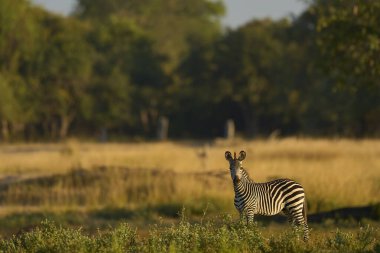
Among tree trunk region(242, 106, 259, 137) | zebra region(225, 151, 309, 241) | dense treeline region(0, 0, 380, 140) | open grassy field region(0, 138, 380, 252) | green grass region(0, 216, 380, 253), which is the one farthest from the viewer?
tree trunk region(242, 106, 259, 137)

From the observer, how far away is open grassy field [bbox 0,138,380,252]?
21.7m

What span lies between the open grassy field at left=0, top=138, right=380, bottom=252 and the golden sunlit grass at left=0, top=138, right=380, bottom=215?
29 millimetres

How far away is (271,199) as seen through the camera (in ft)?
44.7

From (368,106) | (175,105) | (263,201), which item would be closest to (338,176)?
(263,201)

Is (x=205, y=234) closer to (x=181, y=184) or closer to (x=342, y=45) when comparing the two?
(x=342, y=45)

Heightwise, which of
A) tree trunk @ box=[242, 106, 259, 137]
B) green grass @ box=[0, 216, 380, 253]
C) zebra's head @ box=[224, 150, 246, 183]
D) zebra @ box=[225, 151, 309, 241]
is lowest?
green grass @ box=[0, 216, 380, 253]

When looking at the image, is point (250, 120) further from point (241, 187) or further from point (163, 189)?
point (241, 187)

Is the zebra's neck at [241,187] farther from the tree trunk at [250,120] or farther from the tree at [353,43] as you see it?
the tree trunk at [250,120]

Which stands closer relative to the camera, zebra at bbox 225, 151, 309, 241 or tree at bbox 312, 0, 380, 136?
zebra at bbox 225, 151, 309, 241

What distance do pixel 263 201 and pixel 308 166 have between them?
52.3 ft

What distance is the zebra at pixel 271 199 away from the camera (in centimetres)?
1331

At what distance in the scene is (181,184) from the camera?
2528 centimetres

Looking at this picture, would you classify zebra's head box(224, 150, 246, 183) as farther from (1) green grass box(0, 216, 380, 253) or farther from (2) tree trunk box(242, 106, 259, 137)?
(2) tree trunk box(242, 106, 259, 137)

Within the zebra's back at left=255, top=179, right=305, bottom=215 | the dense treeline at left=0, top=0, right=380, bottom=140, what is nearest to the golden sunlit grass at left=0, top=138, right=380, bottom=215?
the zebra's back at left=255, top=179, right=305, bottom=215
